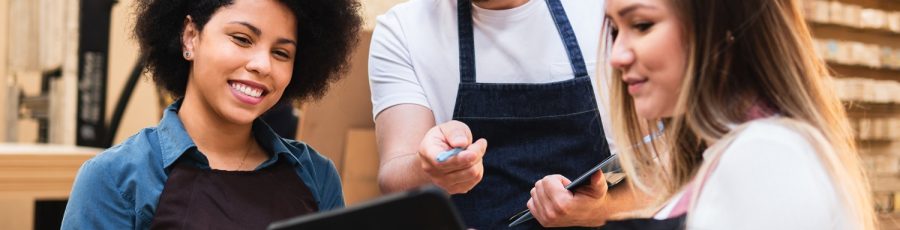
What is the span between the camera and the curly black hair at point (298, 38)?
67.6 inches

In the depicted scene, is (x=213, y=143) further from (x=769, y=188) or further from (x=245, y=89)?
(x=769, y=188)

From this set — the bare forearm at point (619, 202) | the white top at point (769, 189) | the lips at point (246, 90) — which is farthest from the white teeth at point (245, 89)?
the white top at point (769, 189)

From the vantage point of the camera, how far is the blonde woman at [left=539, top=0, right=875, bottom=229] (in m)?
0.99

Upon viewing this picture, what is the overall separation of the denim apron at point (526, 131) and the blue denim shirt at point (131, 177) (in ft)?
1.24

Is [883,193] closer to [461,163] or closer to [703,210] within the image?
[461,163]

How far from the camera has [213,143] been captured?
165 centimetres

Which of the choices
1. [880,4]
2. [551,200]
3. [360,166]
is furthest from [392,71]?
[880,4]

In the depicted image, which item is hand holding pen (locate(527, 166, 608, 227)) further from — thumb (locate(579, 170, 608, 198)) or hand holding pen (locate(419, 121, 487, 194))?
hand holding pen (locate(419, 121, 487, 194))

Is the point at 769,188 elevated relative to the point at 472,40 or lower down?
lower down

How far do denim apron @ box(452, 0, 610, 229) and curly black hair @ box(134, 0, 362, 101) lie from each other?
25 cm

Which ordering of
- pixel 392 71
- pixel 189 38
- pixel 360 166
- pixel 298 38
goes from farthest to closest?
pixel 360 166 → pixel 392 71 → pixel 298 38 → pixel 189 38

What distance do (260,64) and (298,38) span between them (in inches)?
9.2

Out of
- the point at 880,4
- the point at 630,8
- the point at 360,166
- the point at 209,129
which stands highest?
the point at 880,4

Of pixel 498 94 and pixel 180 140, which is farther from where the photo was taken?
pixel 498 94
